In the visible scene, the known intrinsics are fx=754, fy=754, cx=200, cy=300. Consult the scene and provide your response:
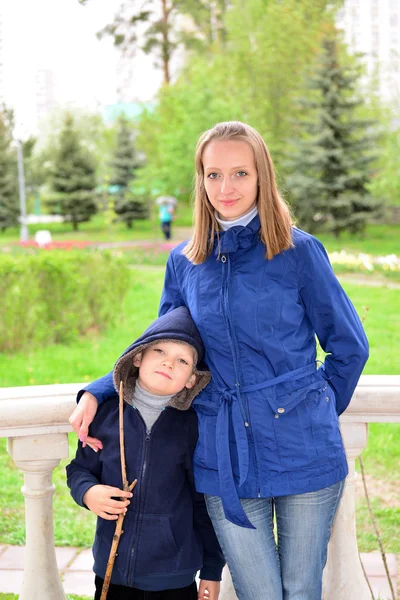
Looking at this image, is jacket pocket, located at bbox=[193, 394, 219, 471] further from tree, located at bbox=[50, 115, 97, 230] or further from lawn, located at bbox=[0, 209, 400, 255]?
tree, located at bbox=[50, 115, 97, 230]

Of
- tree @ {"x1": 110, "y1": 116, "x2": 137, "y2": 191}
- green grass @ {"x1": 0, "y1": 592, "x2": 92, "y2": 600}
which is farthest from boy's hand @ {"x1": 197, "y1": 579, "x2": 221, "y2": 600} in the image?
tree @ {"x1": 110, "y1": 116, "x2": 137, "y2": 191}

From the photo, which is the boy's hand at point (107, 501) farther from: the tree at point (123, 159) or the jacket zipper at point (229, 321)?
the tree at point (123, 159)

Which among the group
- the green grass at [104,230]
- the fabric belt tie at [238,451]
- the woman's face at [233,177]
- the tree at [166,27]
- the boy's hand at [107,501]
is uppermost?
the tree at [166,27]

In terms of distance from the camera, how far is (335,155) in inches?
795

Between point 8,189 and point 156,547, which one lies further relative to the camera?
point 8,189

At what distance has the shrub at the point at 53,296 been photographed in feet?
24.8

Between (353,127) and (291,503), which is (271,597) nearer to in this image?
(291,503)

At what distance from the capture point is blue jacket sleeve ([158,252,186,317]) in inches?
83.4

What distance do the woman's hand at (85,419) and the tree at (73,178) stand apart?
2712 centimetres

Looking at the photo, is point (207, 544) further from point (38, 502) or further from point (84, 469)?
point (38, 502)

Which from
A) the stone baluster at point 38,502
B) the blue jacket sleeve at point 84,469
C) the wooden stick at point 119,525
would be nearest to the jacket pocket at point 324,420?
the wooden stick at point 119,525

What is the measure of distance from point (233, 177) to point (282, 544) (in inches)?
37.7

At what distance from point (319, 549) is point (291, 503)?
0.15 metres

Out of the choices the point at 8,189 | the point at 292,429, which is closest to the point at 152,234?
the point at 8,189
